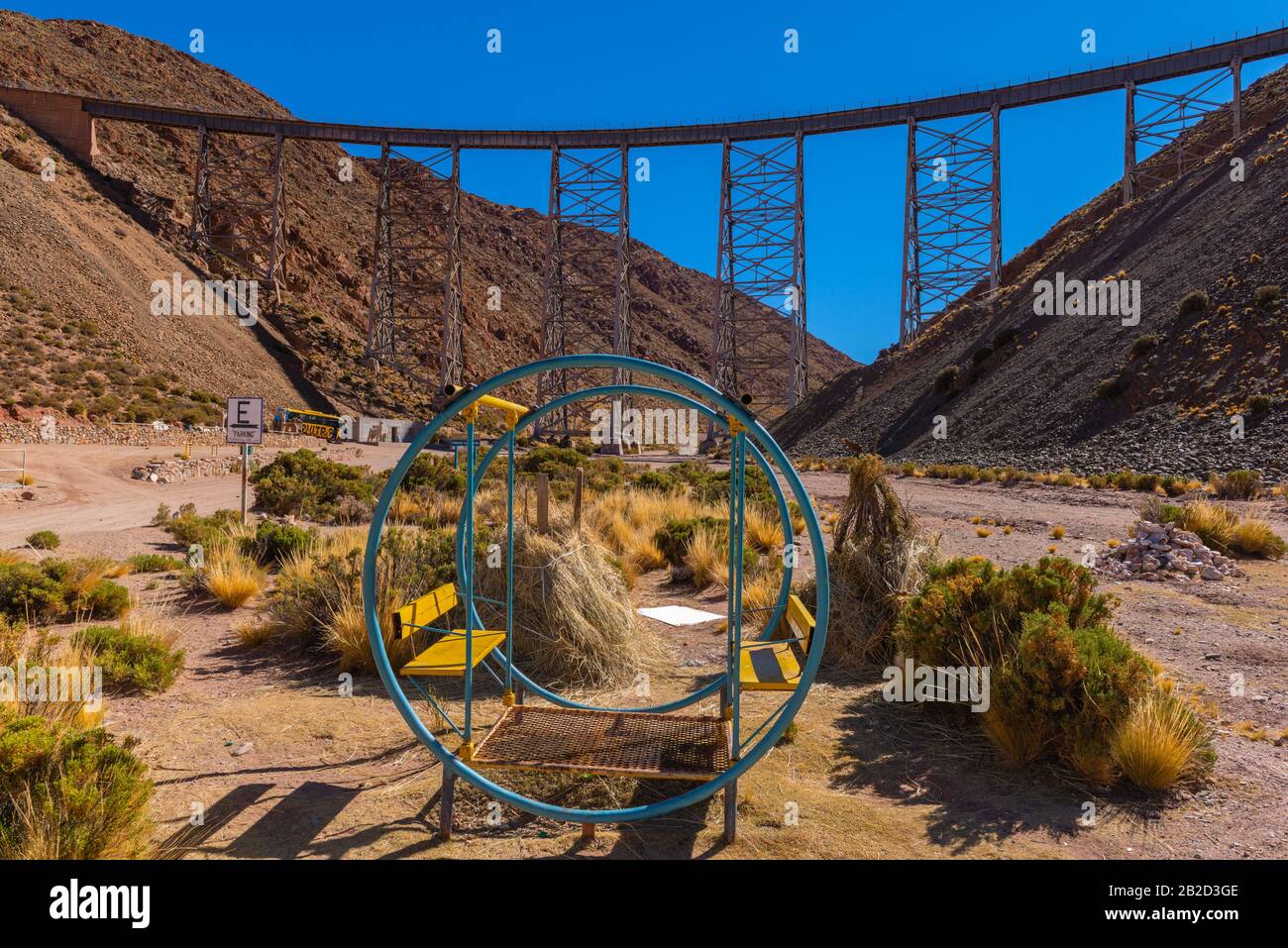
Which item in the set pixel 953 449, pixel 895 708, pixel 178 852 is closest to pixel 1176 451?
pixel 953 449

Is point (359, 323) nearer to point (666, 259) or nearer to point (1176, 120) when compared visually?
point (1176, 120)

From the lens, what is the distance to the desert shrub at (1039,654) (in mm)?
3914

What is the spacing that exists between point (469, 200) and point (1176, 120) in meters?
85.7

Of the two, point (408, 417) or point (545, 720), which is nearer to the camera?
point (545, 720)

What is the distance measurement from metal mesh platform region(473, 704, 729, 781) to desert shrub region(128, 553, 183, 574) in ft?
23.0

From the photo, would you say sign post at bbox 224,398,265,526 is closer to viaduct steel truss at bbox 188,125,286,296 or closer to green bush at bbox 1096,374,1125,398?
green bush at bbox 1096,374,1125,398

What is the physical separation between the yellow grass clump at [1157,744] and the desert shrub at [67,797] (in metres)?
4.41

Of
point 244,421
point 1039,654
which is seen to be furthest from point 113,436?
point 1039,654

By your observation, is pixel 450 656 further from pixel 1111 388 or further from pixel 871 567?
pixel 1111 388

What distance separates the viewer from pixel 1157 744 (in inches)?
144

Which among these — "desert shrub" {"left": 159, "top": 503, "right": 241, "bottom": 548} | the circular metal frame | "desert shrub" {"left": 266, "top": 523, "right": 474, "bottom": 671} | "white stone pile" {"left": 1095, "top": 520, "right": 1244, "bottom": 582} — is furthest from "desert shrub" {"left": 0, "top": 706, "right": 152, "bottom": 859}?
"white stone pile" {"left": 1095, "top": 520, "right": 1244, "bottom": 582}

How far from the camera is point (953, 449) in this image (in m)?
27.1

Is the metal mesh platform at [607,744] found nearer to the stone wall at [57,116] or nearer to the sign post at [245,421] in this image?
the sign post at [245,421]

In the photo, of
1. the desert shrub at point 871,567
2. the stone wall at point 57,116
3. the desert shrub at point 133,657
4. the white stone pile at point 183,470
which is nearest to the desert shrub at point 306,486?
the white stone pile at point 183,470
